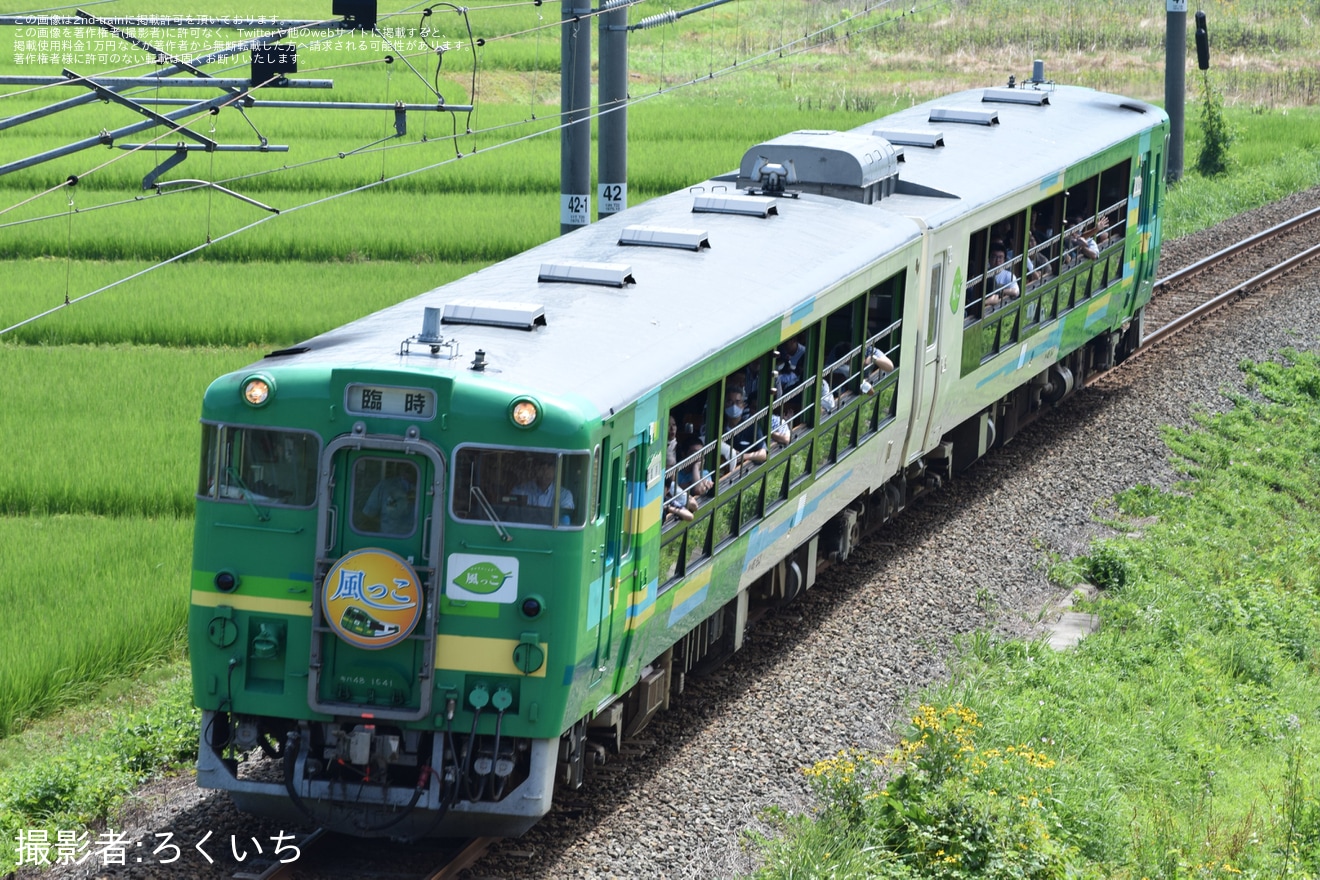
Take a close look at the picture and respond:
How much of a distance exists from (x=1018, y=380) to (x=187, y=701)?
8.71m

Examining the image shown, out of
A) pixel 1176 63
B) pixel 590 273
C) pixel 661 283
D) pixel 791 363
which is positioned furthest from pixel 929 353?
pixel 1176 63

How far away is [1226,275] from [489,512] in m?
18.1

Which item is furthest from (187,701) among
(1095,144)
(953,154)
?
(1095,144)

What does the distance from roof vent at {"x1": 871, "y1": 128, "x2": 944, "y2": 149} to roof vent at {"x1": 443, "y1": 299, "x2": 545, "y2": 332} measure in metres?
7.51

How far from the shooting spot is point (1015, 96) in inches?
763

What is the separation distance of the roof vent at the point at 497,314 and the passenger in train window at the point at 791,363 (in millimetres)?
2493

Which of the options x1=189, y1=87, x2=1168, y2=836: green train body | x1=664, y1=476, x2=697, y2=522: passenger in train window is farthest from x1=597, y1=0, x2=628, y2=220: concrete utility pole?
x1=664, y1=476, x2=697, y2=522: passenger in train window

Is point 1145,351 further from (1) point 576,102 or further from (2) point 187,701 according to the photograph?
(2) point 187,701

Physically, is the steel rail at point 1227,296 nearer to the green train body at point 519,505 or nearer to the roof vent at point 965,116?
the roof vent at point 965,116

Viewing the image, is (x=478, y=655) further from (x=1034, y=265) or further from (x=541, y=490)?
(x=1034, y=265)

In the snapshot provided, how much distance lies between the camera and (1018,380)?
16.8 metres

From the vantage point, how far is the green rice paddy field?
13.4 meters

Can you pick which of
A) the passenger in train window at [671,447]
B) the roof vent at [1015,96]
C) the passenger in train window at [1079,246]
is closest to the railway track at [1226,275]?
the roof vent at [1015,96]

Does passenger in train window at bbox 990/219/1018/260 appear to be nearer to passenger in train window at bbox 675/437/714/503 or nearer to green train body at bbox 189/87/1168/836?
green train body at bbox 189/87/1168/836
